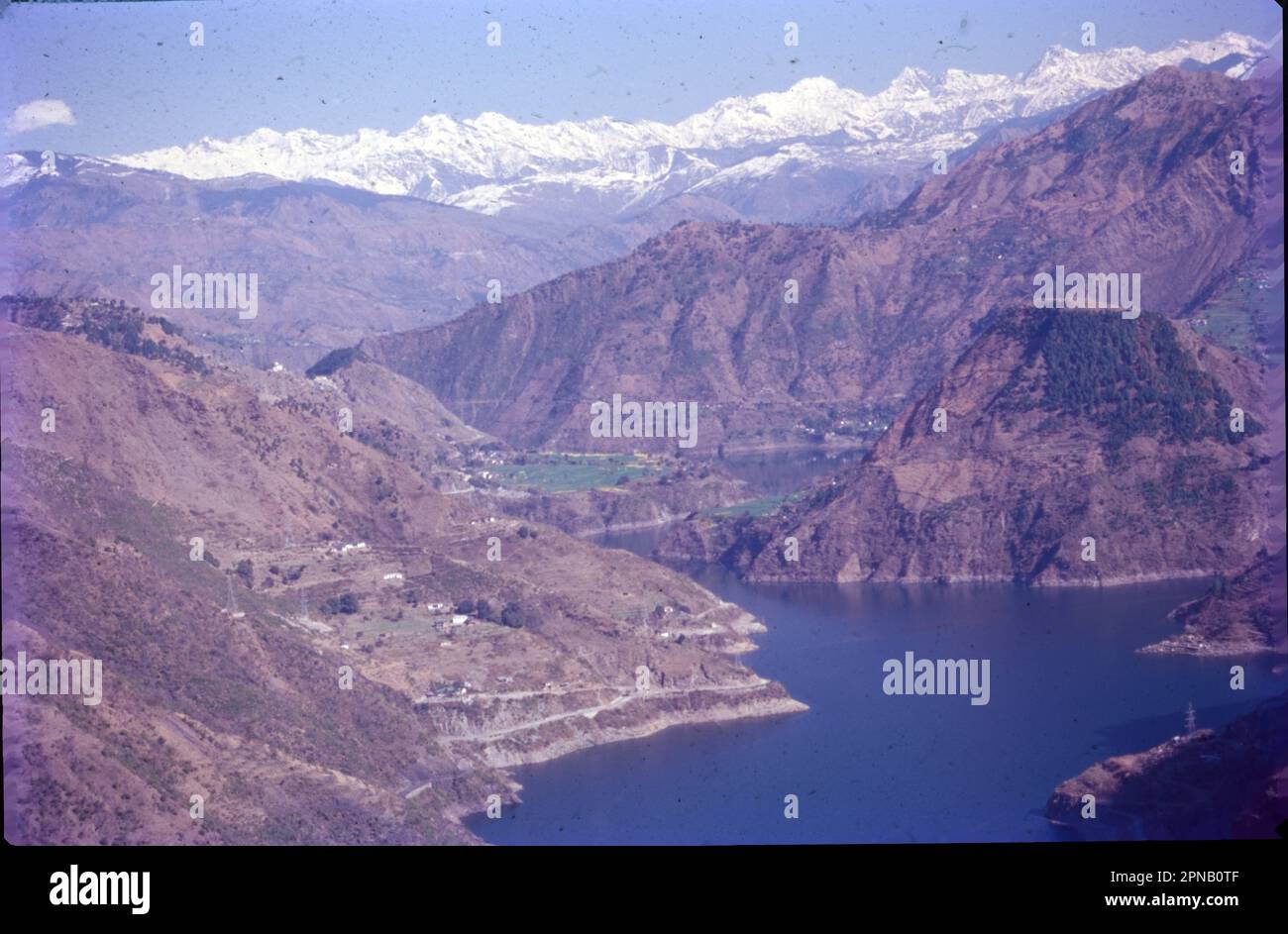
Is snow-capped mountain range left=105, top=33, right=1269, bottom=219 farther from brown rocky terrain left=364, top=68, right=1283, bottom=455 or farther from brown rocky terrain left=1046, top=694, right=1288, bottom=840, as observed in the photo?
brown rocky terrain left=1046, top=694, right=1288, bottom=840

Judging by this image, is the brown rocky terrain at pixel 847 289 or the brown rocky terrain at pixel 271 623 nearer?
the brown rocky terrain at pixel 271 623

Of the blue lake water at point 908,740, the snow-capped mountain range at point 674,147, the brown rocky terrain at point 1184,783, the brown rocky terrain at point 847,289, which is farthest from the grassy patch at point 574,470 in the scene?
the snow-capped mountain range at point 674,147

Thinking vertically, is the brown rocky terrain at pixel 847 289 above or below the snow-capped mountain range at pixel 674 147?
below

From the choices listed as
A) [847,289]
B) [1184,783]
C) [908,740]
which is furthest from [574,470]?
[1184,783]

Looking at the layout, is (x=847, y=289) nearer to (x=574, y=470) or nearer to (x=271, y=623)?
(x=574, y=470)

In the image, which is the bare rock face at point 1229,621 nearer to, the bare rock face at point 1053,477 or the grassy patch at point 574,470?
the bare rock face at point 1053,477

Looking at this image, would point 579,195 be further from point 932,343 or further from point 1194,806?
point 1194,806

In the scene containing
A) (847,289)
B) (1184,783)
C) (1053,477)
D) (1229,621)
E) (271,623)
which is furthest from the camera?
(847,289)
